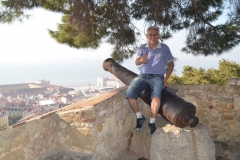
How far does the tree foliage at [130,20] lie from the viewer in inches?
181

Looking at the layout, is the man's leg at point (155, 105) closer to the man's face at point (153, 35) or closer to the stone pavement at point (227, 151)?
the man's face at point (153, 35)

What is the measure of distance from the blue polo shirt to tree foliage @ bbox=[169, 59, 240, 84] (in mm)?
6752

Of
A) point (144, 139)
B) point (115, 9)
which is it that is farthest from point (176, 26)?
point (144, 139)

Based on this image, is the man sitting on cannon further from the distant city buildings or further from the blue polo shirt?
the distant city buildings

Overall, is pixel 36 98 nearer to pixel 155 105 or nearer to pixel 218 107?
pixel 218 107

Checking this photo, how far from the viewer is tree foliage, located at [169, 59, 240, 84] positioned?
378 inches

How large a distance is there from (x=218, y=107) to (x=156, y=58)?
1.85 m

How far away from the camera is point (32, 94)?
1815 inches

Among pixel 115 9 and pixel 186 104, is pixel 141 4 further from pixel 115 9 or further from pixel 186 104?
pixel 186 104

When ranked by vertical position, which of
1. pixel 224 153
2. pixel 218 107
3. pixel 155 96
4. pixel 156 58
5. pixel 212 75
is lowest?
pixel 224 153

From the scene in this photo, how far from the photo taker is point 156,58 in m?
3.01

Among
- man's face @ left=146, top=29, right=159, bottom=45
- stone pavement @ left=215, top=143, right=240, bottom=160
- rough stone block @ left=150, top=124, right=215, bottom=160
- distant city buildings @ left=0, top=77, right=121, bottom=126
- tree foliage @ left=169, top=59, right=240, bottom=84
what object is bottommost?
distant city buildings @ left=0, top=77, right=121, bottom=126

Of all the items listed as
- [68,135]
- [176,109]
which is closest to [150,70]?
[176,109]

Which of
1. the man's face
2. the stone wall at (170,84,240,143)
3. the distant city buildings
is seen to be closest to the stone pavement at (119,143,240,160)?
the stone wall at (170,84,240,143)
